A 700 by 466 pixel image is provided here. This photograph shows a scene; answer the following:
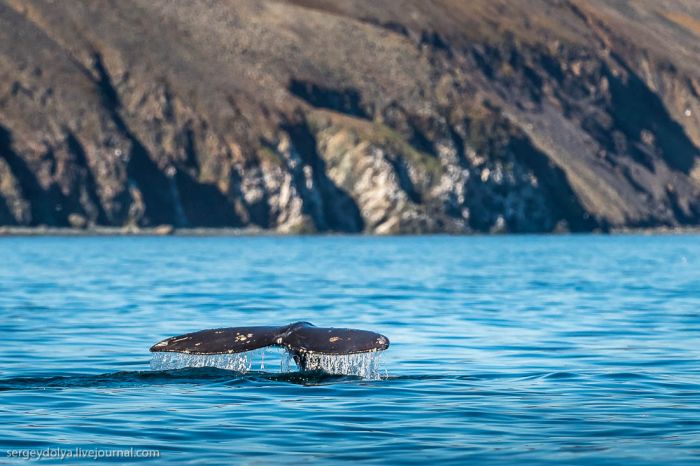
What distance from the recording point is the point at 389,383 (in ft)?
73.1

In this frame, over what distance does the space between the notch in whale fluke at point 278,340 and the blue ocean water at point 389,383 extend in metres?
0.88

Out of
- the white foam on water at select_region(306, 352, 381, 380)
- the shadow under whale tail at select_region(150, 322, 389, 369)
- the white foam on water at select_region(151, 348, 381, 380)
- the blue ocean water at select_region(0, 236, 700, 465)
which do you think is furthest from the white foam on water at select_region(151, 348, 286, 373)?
the shadow under whale tail at select_region(150, 322, 389, 369)

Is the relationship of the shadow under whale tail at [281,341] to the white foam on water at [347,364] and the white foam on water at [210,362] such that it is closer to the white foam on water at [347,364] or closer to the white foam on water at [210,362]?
the white foam on water at [347,364]

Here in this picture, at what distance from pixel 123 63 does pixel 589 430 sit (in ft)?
602

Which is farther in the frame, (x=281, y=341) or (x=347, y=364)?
(x=347, y=364)

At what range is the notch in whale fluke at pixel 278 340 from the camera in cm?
1855

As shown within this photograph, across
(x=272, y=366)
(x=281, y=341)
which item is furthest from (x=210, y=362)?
(x=281, y=341)

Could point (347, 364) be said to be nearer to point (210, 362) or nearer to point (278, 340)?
point (210, 362)

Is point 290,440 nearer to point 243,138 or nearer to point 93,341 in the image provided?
point 93,341

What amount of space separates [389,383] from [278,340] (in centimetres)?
380

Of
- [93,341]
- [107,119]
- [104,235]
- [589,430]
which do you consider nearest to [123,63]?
[107,119]

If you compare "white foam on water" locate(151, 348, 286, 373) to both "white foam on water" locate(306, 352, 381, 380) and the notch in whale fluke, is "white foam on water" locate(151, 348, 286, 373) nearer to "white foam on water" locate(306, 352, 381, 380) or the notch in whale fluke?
"white foam on water" locate(306, 352, 381, 380)

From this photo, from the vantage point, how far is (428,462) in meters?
15.2

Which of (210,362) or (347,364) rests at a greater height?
(347,364)
